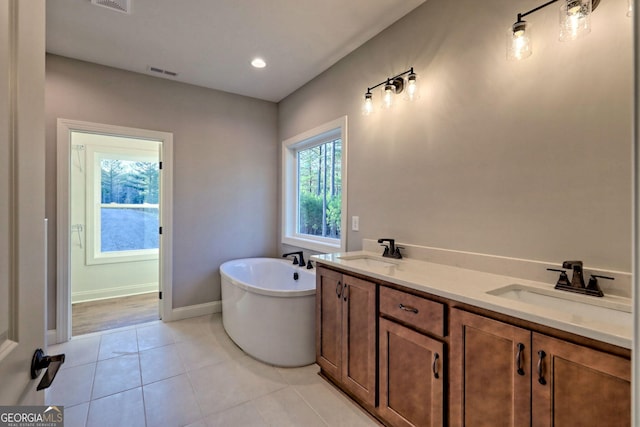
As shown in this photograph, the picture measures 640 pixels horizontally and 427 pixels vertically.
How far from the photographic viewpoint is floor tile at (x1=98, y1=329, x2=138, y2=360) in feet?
8.57

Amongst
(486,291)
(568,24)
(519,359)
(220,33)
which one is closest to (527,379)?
(519,359)

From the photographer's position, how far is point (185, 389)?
209cm

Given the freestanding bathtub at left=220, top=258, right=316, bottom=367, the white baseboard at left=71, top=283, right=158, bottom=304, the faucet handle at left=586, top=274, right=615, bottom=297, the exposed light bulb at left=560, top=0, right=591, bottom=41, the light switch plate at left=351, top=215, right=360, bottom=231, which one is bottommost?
the white baseboard at left=71, top=283, right=158, bottom=304

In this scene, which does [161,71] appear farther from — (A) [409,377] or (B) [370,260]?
(A) [409,377]

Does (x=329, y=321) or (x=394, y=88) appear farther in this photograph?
(x=394, y=88)

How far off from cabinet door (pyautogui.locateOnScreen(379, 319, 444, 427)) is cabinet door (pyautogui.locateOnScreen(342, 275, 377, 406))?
0.08m

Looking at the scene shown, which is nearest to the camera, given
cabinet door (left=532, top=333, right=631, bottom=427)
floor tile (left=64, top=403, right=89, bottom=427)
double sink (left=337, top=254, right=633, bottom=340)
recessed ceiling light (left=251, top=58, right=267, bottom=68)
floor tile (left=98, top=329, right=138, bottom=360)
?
cabinet door (left=532, top=333, right=631, bottom=427)

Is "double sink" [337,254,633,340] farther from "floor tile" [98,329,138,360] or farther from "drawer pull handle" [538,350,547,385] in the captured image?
"floor tile" [98,329,138,360]

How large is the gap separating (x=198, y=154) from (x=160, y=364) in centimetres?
222

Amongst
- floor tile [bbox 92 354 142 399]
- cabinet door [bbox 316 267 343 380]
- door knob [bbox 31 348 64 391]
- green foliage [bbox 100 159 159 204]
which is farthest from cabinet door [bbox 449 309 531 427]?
green foliage [bbox 100 159 159 204]

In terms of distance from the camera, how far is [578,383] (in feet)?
3.17

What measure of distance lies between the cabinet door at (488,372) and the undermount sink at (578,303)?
8.0 inches

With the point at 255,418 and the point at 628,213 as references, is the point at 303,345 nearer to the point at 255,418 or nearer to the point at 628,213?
the point at 255,418

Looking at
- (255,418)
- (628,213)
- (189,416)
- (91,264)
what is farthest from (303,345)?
(91,264)
